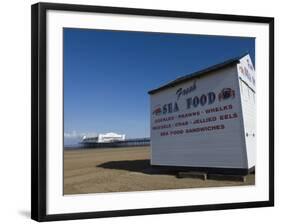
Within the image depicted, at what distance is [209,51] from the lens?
7.91m

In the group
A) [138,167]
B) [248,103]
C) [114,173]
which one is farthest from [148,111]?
[248,103]

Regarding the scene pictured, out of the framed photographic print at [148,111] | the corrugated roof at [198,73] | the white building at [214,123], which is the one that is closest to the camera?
the framed photographic print at [148,111]

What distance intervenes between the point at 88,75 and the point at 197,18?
1.45 meters

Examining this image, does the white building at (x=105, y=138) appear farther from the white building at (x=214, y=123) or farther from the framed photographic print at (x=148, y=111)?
the white building at (x=214, y=123)

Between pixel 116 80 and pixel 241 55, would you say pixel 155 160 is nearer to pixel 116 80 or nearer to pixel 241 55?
pixel 116 80

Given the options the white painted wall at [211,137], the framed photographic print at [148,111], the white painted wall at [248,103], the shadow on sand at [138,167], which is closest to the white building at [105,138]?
the framed photographic print at [148,111]

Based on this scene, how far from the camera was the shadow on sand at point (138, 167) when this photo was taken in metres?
7.47

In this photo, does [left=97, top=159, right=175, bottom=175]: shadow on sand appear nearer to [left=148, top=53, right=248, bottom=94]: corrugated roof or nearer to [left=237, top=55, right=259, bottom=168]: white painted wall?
[left=148, top=53, right=248, bottom=94]: corrugated roof

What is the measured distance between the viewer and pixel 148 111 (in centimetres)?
775

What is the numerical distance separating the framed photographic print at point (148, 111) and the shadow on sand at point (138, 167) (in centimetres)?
1

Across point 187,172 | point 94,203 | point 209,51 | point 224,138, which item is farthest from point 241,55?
point 94,203

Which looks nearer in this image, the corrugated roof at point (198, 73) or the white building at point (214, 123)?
the corrugated roof at point (198, 73)

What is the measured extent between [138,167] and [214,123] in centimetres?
108

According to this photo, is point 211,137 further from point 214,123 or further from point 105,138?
point 105,138
